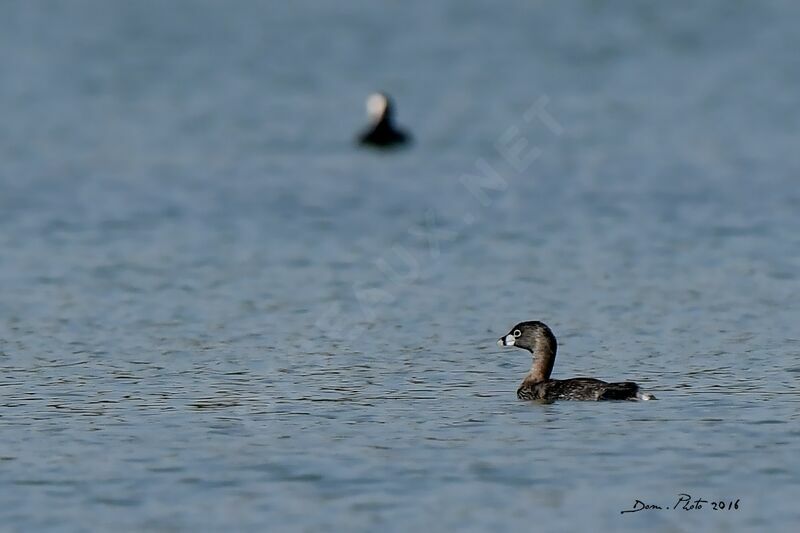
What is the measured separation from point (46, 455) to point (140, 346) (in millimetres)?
5170

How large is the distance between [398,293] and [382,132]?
18.4m

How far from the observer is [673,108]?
154ft

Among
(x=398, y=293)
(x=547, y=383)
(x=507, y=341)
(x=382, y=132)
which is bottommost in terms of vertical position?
(x=547, y=383)

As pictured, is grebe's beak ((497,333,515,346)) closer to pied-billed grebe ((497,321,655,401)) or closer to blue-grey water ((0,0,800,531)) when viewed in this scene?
pied-billed grebe ((497,321,655,401))

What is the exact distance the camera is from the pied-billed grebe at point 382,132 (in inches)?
1625

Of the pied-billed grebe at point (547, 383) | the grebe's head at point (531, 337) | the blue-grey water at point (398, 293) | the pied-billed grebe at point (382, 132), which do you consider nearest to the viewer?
the blue-grey water at point (398, 293)

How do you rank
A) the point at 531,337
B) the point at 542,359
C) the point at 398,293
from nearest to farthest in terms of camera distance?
the point at 542,359 < the point at 531,337 < the point at 398,293

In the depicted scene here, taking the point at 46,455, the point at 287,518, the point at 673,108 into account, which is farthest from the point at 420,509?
the point at 673,108
